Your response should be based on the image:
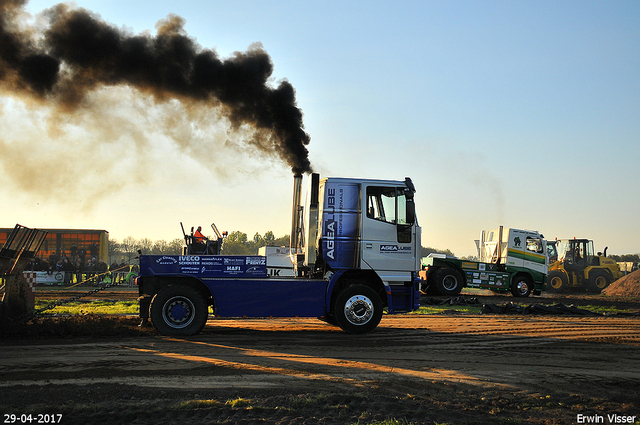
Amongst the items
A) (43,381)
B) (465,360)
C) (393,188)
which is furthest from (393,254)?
(43,381)

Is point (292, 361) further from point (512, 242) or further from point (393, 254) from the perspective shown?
point (512, 242)

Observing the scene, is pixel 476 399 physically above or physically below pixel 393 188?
below

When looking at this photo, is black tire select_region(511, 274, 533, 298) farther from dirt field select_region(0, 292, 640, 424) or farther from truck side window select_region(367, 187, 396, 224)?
truck side window select_region(367, 187, 396, 224)

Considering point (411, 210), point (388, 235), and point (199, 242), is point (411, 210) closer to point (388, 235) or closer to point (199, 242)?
point (388, 235)

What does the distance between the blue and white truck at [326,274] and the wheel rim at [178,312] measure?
0.07 ft

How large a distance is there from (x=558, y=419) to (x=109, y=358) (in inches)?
260

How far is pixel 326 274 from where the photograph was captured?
11156 millimetres

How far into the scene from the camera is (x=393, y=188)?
11.2m

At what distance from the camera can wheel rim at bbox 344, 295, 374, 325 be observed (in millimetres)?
10945

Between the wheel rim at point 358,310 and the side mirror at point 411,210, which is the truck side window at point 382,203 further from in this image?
the wheel rim at point 358,310

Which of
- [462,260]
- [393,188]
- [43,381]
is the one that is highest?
[393,188]

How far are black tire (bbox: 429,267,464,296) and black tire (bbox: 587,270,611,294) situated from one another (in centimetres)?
1437

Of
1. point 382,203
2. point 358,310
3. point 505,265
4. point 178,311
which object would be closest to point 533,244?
point 505,265

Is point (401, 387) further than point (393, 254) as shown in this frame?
No
